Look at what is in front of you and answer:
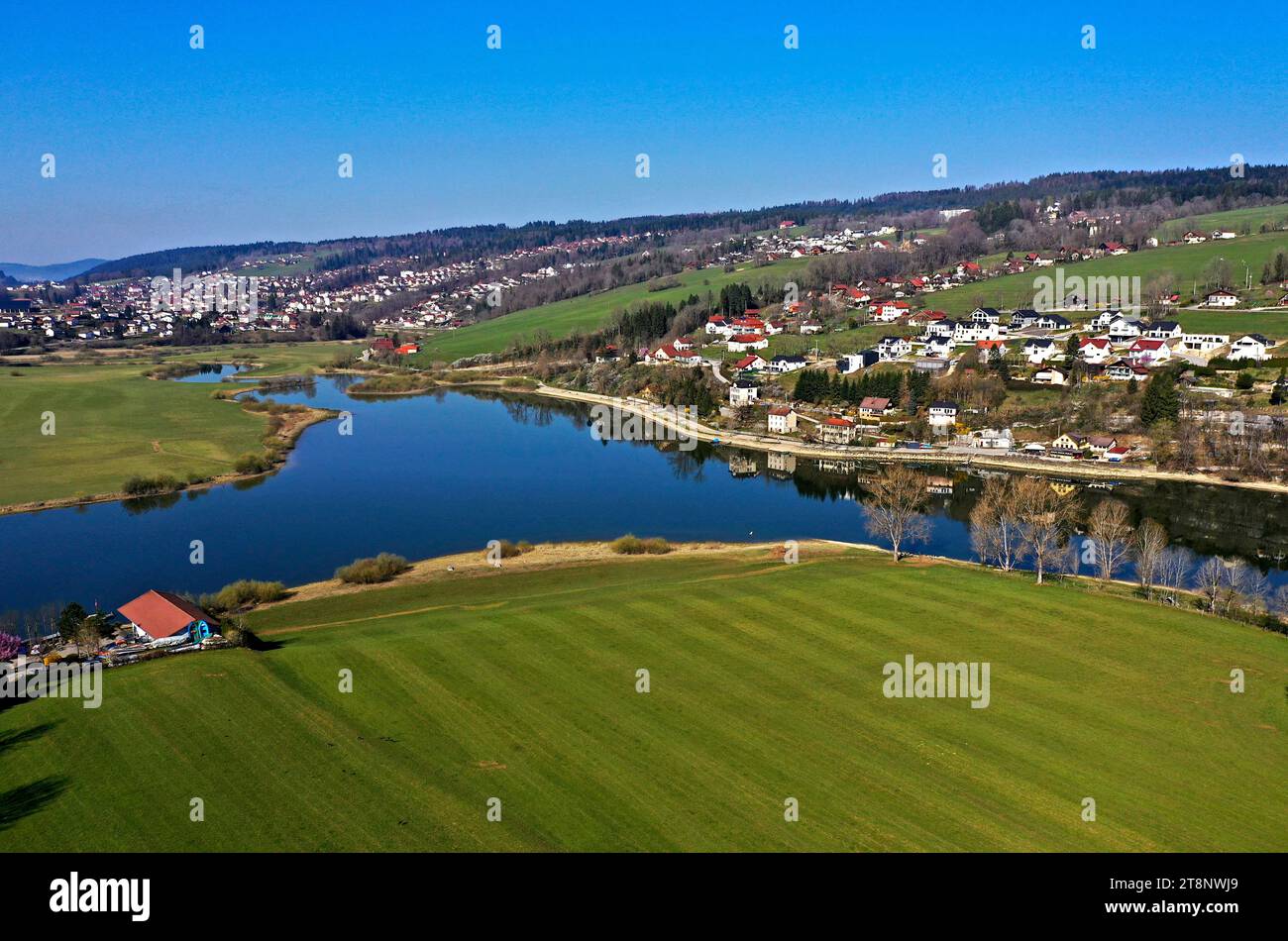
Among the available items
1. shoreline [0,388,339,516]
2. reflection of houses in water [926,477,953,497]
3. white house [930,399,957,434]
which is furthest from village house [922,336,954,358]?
shoreline [0,388,339,516]

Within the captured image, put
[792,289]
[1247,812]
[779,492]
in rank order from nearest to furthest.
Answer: [1247,812]
[779,492]
[792,289]

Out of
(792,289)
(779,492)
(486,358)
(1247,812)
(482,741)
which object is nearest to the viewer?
(1247,812)

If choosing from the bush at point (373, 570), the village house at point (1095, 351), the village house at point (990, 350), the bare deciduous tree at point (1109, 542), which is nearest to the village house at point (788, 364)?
the village house at point (990, 350)

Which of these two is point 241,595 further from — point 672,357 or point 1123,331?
point 1123,331

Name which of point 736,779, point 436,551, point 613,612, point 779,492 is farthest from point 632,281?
point 736,779

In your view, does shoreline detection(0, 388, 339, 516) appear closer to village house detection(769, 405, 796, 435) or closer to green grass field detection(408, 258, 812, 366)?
village house detection(769, 405, 796, 435)

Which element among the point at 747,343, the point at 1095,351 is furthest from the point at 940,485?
the point at 747,343
